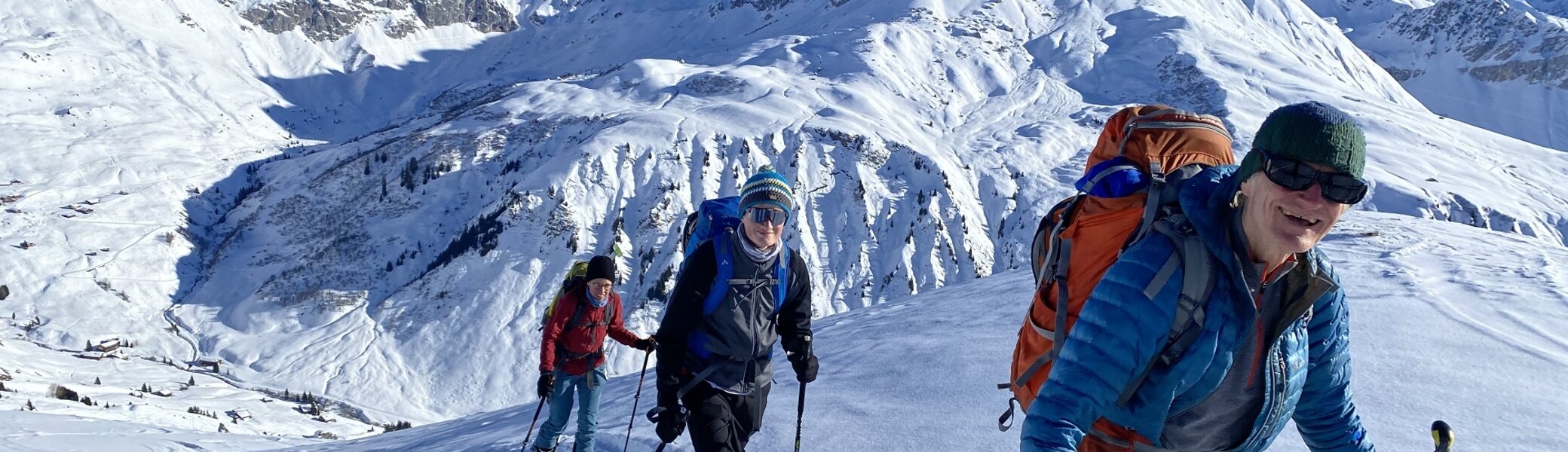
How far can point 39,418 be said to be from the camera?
1510 cm

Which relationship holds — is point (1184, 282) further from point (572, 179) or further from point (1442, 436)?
point (572, 179)

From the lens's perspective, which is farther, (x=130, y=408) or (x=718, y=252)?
(x=130, y=408)

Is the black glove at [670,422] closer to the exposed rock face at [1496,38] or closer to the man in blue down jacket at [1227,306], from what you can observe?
the man in blue down jacket at [1227,306]

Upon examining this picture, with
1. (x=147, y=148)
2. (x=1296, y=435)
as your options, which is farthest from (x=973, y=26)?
(x=1296, y=435)

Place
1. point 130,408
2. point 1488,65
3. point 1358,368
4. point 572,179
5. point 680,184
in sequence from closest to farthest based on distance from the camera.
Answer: point 1358,368 < point 130,408 < point 572,179 < point 680,184 < point 1488,65

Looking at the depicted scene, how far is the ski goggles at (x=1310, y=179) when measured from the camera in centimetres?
255

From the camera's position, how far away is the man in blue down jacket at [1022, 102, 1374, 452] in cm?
252

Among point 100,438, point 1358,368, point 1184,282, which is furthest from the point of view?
point 100,438

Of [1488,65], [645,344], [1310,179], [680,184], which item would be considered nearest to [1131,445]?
[1310,179]

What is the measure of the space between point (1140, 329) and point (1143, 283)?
5.1 inches

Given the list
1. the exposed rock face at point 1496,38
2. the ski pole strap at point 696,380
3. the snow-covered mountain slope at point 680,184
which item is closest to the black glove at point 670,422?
the ski pole strap at point 696,380

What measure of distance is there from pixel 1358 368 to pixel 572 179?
82817 millimetres

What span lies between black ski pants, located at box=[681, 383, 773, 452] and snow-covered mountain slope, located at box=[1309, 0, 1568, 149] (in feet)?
596

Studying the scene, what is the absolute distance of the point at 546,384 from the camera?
8.77m
